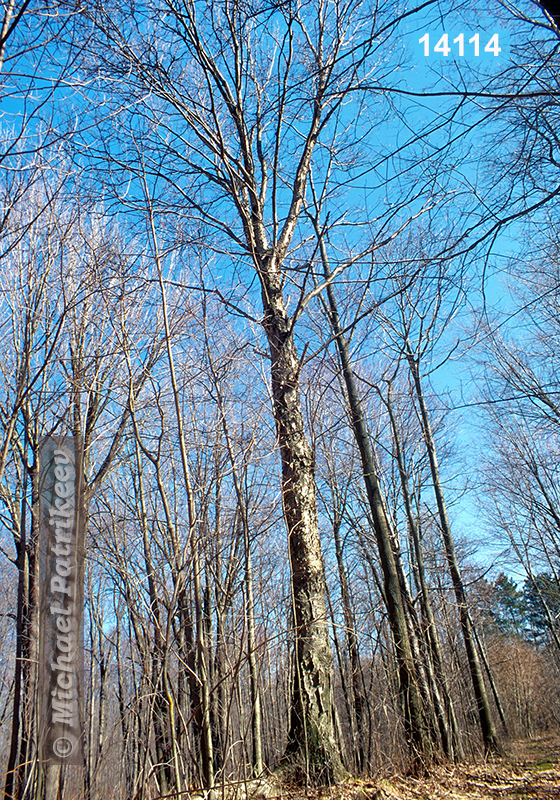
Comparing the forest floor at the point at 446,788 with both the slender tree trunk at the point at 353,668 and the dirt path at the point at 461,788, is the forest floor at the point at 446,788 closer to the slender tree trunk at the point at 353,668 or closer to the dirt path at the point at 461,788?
the dirt path at the point at 461,788

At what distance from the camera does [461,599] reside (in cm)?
829

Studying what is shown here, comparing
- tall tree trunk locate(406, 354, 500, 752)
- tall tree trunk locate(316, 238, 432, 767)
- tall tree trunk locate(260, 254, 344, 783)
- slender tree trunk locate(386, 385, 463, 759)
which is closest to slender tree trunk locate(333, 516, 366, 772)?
tall tree trunk locate(316, 238, 432, 767)

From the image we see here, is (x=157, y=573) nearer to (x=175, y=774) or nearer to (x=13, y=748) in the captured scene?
(x=175, y=774)

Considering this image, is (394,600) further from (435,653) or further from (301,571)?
(435,653)

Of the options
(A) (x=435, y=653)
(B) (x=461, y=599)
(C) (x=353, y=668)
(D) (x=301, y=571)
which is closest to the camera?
(D) (x=301, y=571)

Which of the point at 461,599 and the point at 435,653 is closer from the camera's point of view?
the point at 435,653

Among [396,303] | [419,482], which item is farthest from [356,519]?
[396,303]

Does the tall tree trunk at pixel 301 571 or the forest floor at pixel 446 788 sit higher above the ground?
the tall tree trunk at pixel 301 571

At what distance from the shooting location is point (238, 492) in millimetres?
2492

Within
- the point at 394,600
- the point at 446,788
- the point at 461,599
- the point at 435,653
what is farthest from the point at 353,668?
the point at 461,599

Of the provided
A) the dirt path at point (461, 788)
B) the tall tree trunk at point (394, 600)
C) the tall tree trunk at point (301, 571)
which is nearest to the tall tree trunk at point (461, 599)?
the tall tree trunk at point (394, 600)

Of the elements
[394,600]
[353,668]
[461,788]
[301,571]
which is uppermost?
[301,571]

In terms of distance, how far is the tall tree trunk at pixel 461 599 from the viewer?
7.64 m

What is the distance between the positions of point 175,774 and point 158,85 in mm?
4893
